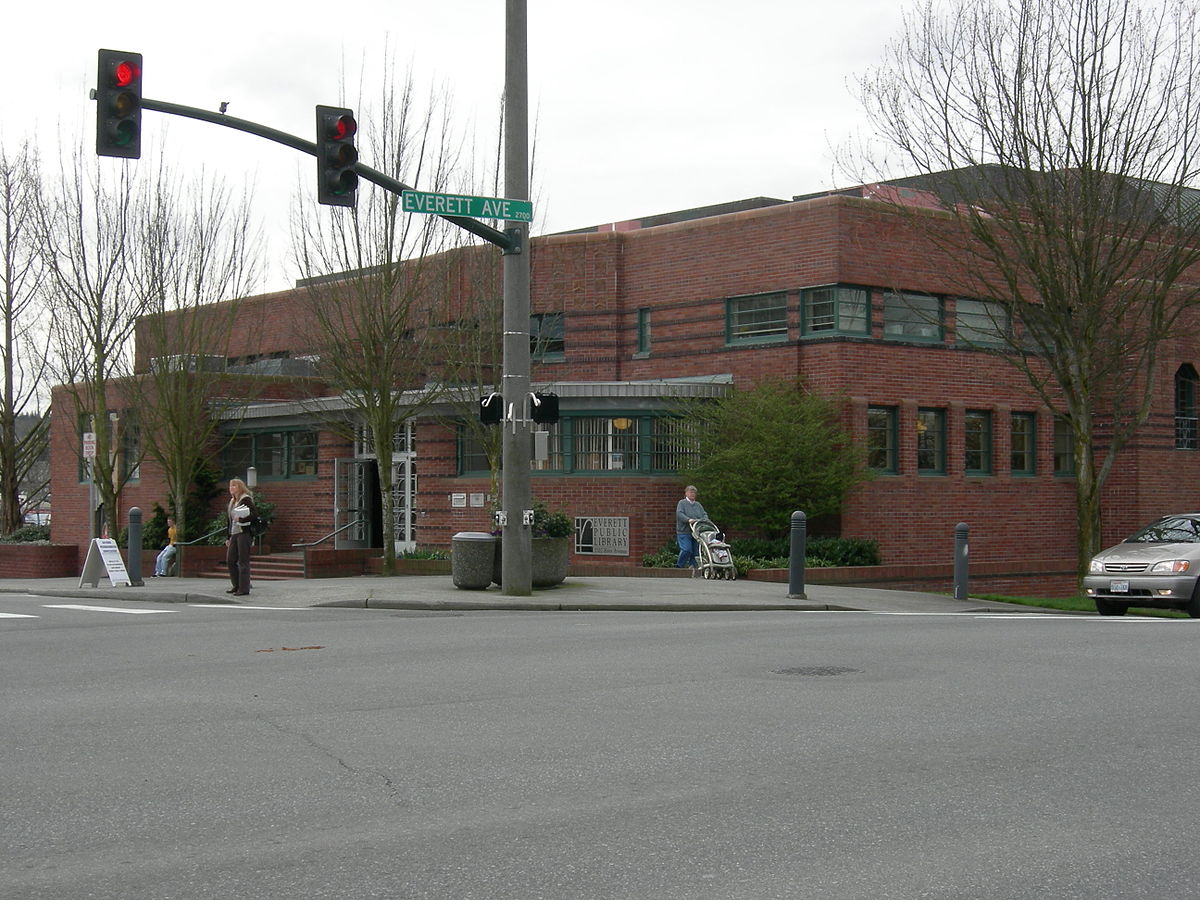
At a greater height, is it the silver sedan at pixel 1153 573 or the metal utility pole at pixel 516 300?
the metal utility pole at pixel 516 300

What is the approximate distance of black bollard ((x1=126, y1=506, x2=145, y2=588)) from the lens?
2088 cm

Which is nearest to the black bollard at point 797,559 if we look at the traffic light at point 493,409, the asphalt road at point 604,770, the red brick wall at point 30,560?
the traffic light at point 493,409

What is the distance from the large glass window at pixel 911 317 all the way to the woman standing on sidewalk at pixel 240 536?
12762 millimetres

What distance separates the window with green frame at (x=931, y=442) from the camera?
27344mm

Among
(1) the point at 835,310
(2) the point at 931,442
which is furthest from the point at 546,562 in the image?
(2) the point at 931,442

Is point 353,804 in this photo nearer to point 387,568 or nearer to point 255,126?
point 255,126

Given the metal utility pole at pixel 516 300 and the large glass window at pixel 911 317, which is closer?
the metal utility pole at pixel 516 300

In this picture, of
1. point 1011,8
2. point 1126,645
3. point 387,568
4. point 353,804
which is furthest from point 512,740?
point 387,568

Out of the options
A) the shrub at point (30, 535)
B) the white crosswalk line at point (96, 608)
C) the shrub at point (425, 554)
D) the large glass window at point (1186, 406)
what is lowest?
the white crosswalk line at point (96, 608)

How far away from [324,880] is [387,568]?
20879 mm

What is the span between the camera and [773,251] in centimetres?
2691

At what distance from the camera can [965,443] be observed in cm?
2781

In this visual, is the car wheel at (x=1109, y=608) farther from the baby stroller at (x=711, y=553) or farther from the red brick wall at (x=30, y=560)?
the red brick wall at (x=30, y=560)

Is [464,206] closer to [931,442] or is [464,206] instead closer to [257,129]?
[257,129]
